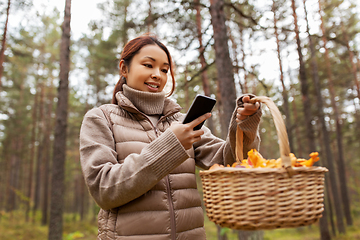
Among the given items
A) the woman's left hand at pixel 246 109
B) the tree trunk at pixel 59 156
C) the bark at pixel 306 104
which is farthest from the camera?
the bark at pixel 306 104

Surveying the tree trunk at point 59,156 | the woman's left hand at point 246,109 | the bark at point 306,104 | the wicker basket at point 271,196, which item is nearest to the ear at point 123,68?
the woman's left hand at point 246,109

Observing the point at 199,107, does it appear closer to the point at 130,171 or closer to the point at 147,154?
the point at 147,154

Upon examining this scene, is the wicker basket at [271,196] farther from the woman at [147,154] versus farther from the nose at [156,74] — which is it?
the nose at [156,74]

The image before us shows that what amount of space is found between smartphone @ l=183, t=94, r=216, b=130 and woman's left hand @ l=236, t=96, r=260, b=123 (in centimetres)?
29

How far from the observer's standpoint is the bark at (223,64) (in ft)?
14.1

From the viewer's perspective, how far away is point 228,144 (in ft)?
6.10

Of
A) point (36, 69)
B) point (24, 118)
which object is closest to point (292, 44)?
point (36, 69)

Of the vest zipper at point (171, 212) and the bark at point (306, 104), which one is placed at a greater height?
the bark at point (306, 104)

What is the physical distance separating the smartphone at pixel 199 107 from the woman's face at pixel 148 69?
574 mm

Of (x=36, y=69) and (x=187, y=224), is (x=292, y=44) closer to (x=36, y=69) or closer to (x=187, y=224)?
(x=187, y=224)

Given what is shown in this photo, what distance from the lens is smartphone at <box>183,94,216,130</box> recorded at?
1.44 metres

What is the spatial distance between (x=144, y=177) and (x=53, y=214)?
6148 mm

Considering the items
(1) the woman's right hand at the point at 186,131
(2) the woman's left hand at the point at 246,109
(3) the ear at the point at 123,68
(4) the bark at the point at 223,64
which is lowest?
(1) the woman's right hand at the point at 186,131

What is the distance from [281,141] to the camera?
4.16 ft
